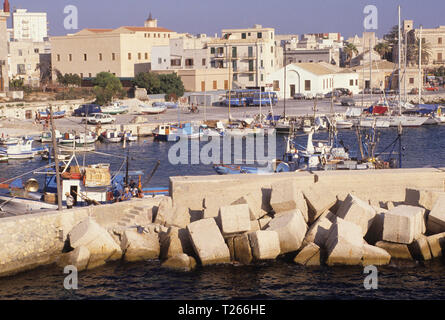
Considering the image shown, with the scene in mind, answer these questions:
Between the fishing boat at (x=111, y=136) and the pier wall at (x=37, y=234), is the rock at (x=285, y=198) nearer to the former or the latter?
the pier wall at (x=37, y=234)

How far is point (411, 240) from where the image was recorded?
14500mm

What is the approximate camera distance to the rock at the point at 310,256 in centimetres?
1423

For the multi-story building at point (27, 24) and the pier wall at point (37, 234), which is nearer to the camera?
the pier wall at point (37, 234)

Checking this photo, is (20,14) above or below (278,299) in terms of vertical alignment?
above

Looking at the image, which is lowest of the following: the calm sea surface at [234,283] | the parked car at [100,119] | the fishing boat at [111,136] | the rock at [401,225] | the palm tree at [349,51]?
the calm sea surface at [234,283]

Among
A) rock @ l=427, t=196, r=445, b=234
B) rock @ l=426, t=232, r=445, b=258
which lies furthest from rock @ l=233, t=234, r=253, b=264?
rock @ l=427, t=196, r=445, b=234

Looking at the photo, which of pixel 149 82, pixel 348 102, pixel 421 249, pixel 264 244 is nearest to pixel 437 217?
pixel 421 249

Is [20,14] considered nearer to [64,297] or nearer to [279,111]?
[279,111]

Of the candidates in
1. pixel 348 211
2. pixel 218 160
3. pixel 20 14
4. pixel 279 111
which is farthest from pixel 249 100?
pixel 20 14

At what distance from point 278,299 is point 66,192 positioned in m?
8.31

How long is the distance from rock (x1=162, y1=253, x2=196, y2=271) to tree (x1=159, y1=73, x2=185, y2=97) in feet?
137

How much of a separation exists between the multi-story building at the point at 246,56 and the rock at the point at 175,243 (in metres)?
45.3

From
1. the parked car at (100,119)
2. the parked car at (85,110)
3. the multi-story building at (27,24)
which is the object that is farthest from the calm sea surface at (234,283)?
the multi-story building at (27,24)

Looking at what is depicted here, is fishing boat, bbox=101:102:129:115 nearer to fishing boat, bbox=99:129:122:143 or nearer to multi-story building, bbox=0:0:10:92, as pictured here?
fishing boat, bbox=99:129:122:143
